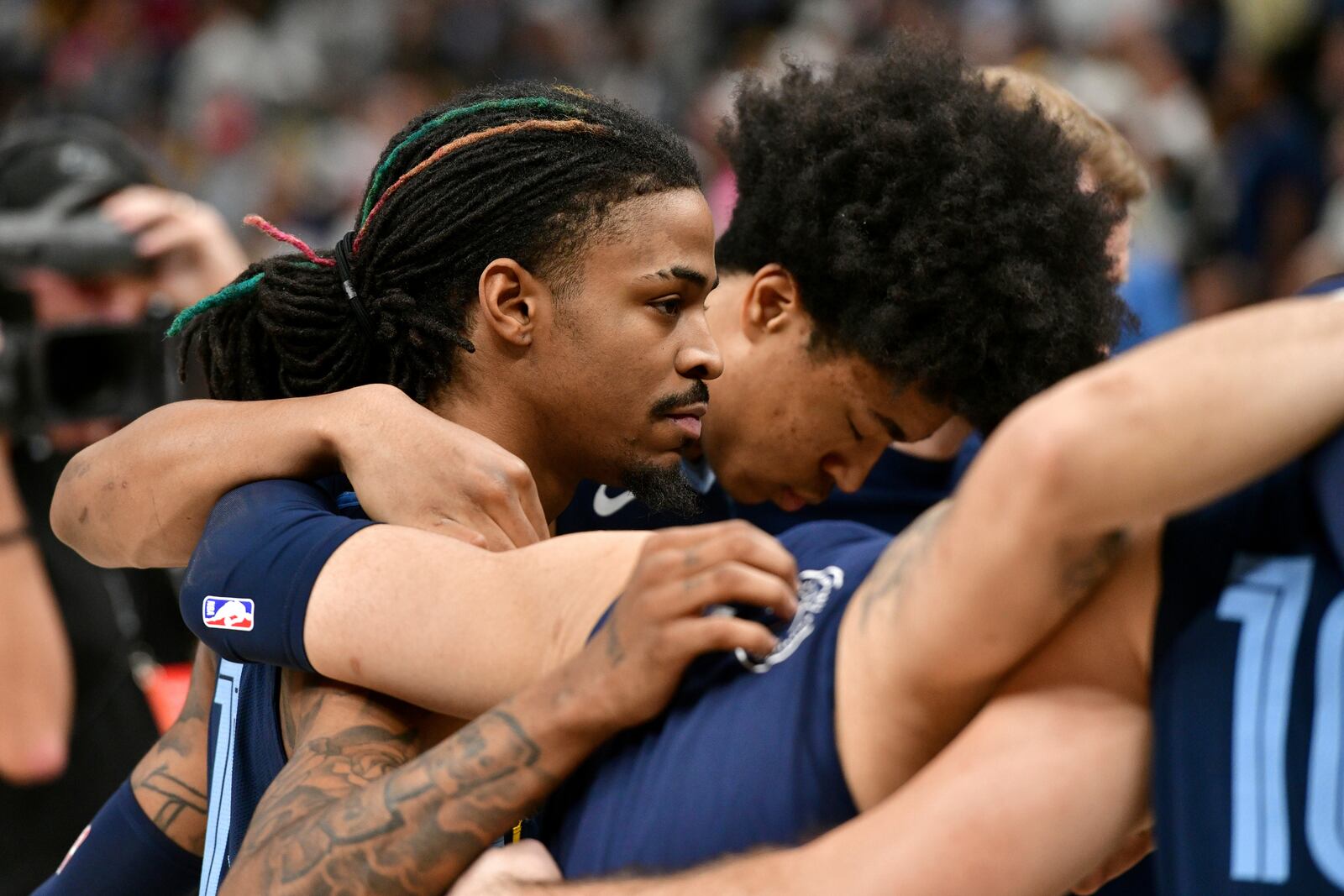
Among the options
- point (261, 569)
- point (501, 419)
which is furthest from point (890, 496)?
point (261, 569)

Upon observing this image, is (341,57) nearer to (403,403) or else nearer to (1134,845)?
(403,403)

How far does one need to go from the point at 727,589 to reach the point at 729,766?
170 millimetres

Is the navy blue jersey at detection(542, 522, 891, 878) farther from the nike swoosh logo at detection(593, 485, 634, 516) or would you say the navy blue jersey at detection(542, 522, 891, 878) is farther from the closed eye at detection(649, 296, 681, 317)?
the nike swoosh logo at detection(593, 485, 634, 516)

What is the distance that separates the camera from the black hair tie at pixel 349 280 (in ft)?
7.33

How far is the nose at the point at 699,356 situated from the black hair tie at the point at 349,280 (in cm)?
45

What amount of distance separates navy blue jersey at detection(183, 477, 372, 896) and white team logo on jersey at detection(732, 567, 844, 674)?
56cm

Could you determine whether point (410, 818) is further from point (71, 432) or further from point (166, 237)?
point (166, 237)

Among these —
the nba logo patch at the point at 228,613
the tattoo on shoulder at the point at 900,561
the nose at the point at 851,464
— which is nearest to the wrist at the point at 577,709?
the tattoo on shoulder at the point at 900,561

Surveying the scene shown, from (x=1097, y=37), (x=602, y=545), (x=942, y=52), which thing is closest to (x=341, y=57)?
(x=1097, y=37)

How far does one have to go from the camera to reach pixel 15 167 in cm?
361

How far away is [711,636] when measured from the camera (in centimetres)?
154

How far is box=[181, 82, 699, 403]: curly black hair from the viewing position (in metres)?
2.19

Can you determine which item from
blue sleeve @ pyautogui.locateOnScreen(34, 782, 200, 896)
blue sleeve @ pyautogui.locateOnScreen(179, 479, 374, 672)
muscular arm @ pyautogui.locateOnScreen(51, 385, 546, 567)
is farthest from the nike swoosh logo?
blue sleeve @ pyautogui.locateOnScreen(34, 782, 200, 896)

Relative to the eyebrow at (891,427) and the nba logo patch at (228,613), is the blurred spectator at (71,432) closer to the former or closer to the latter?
the nba logo patch at (228,613)
